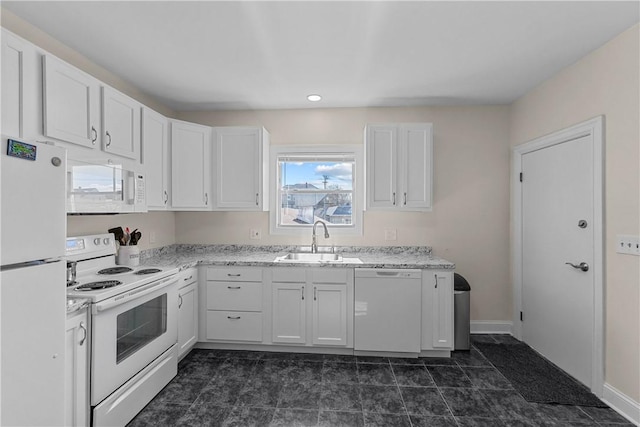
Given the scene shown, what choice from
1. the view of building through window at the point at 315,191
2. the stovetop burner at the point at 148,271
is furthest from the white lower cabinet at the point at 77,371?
the view of building through window at the point at 315,191

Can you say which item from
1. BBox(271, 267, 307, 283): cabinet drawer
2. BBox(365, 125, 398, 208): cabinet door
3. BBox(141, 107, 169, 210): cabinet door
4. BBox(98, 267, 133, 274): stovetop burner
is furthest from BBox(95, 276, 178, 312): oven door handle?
BBox(365, 125, 398, 208): cabinet door

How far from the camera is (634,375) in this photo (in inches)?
76.0

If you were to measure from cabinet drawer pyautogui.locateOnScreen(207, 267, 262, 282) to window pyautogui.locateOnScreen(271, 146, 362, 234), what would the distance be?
2.35ft

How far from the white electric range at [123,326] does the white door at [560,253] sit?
3286 mm

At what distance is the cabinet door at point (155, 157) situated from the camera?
2572 millimetres

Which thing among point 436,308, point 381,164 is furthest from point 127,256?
point 436,308

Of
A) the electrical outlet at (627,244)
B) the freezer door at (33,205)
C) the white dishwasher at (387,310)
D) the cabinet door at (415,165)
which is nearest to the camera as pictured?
the freezer door at (33,205)

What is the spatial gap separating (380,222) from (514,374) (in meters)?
1.81

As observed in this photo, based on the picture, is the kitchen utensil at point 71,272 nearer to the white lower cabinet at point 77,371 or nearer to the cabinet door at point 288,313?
the white lower cabinet at point 77,371

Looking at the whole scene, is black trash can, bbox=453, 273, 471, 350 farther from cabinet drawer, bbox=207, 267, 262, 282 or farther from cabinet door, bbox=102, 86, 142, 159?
cabinet door, bbox=102, 86, 142, 159

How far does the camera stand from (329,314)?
279cm

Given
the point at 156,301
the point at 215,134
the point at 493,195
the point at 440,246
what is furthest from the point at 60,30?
the point at 493,195

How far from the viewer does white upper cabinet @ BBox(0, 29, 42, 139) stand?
1453 mm

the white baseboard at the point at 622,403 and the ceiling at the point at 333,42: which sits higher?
the ceiling at the point at 333,42
